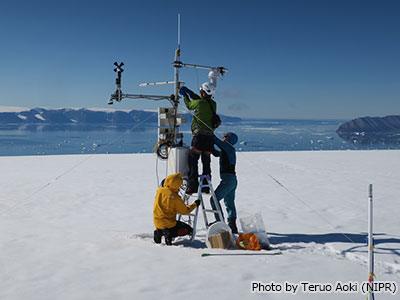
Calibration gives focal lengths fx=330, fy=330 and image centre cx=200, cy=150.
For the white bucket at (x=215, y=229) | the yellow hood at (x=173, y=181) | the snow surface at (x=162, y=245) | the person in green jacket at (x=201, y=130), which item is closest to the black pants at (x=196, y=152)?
the person in green jacket at (x=201, y=130)

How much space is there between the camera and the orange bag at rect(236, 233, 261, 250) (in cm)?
399

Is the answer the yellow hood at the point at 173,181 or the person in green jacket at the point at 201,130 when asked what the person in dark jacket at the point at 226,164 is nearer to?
the person in green jacket at the point at 201,130

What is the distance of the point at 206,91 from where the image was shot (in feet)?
14.3

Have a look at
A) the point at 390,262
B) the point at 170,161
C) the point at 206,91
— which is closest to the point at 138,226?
the point at 170,161

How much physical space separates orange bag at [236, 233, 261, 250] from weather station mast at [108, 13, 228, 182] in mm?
1132

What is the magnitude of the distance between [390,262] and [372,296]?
139 centimetres

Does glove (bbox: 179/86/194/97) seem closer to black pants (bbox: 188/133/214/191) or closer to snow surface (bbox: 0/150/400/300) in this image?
black pants (bbox: 188/133/214/191)

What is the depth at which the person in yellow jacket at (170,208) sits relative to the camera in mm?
3979

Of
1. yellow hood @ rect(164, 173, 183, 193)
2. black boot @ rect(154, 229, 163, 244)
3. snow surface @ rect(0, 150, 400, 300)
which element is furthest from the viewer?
black boot @ rect(154, 229, 163, 244)

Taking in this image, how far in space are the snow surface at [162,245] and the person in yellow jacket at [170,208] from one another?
219mm

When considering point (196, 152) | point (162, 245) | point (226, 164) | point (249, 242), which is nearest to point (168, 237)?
point (162, 245)

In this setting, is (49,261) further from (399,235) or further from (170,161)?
(399,235)

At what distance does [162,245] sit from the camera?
4.12 meters

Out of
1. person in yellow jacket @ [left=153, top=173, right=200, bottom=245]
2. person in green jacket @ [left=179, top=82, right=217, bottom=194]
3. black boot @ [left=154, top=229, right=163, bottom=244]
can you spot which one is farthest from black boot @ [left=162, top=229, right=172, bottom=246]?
person in green jacket @ [left=179, top=82, right=217, bottom=194]
